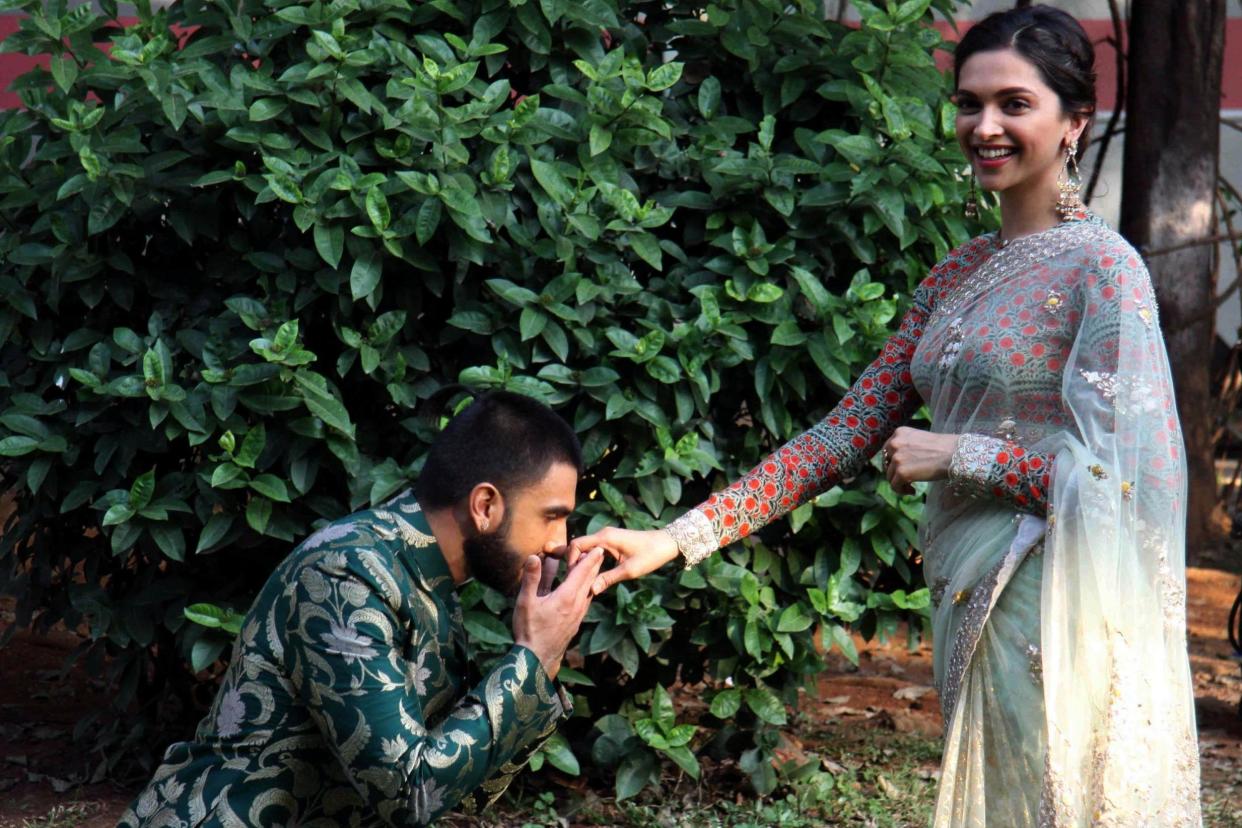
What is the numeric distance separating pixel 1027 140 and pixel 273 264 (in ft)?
6.76

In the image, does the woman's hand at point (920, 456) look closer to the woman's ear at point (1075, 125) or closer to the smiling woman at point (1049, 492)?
the smiling woman at point (1049, 492)

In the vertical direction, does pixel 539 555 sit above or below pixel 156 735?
above

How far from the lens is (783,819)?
14.4ft

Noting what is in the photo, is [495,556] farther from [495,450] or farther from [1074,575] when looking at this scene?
[1074,575]

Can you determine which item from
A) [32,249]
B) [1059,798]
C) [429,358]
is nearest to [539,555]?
[1059,798]

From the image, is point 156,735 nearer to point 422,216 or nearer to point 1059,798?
point 422,216

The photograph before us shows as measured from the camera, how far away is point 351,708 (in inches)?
92.1

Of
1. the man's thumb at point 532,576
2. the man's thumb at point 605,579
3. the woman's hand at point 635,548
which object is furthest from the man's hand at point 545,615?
the woman's hand at point 635,548

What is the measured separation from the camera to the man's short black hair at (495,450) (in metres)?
2.60

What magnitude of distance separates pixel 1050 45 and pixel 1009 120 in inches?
6.0

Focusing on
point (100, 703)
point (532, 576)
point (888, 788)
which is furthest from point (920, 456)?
point (100, 703)

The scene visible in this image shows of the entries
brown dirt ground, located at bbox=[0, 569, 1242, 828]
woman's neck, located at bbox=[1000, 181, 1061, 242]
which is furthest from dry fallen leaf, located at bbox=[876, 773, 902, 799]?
woman's neck, located at bbox=[1000, 181, 1061, 242]

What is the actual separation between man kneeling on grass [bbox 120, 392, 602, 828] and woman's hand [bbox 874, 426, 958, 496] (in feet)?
1.82

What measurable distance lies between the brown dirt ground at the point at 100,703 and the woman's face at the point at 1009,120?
251 centimetres
